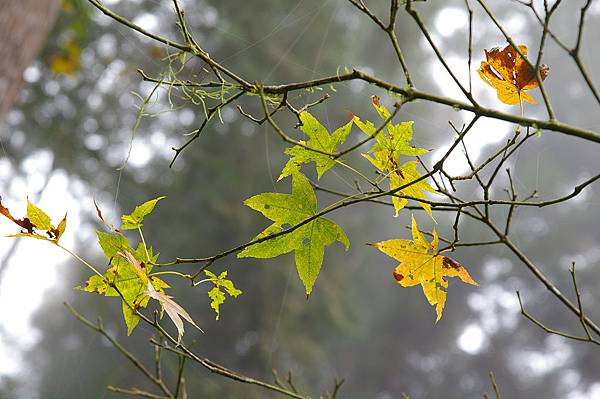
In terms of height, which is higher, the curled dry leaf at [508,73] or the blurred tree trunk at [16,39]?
the blurred tree trunk at [16,39]

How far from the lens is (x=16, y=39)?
4.84 ft

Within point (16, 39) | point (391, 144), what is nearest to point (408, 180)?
point (391, 144)

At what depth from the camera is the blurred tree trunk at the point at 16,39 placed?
1.42 metres

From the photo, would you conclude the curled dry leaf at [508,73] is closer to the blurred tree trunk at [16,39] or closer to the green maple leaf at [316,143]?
the green maple leaf at [316,143]

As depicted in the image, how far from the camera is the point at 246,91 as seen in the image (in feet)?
1.21

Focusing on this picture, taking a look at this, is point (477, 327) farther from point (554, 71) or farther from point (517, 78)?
point (517, 78)

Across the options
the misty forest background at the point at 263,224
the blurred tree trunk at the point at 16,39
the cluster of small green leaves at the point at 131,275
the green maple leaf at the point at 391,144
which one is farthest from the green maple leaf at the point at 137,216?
the blurred tree trunk at the point at 16,39

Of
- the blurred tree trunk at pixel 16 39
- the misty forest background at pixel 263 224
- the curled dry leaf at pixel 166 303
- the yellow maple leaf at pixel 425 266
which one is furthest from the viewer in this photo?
the misty forest background at pixel 263 224

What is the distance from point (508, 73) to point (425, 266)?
17 centimetres

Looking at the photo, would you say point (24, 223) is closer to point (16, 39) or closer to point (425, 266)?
point (425, 266)

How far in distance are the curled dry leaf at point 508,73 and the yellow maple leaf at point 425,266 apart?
0.13m

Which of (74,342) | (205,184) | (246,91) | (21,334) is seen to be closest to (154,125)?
(205,184)

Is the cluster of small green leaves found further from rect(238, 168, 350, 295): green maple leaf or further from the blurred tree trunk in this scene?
the blurred tree trunk

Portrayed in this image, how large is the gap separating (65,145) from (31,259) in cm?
139
